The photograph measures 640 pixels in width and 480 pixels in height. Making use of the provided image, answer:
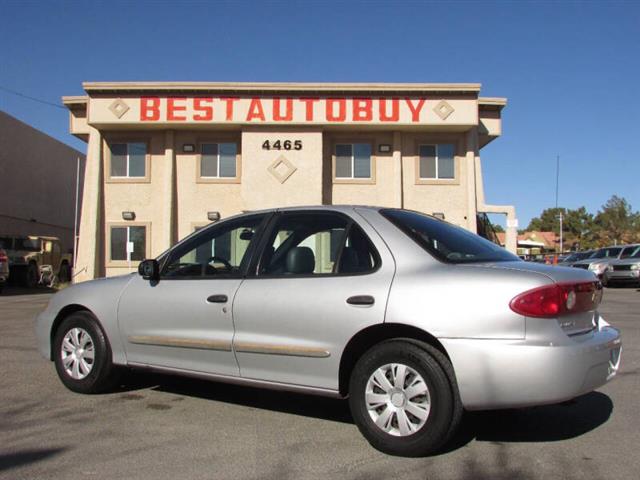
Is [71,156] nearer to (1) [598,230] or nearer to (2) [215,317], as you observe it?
(2) [215,317]

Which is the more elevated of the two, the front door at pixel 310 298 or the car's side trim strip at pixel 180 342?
the front door at pixel 310 298

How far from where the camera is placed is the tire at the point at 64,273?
25.9 meters

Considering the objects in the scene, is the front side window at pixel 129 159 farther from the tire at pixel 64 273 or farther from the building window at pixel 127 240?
the tire at pixel 64 273

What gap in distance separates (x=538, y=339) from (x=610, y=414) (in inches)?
73.4

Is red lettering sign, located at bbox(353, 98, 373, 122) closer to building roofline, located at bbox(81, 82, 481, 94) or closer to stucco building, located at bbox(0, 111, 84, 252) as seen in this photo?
building roofline, located at bbox(81, 82, 481, 94)

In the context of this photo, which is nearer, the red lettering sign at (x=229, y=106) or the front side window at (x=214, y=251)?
the front side window at (x=214, y=251)

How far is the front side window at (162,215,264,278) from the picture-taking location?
5.05 m

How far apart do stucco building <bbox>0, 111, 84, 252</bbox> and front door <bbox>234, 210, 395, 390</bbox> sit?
1120 inches

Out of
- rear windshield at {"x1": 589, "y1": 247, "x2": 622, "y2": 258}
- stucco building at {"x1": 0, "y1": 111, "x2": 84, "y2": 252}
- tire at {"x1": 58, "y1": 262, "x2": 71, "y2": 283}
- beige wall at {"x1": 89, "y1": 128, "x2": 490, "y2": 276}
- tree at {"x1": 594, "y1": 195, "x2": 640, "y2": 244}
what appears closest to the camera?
beige wall at {"x1": 89, "y1": 128, "x2": 490, "y2": 276}

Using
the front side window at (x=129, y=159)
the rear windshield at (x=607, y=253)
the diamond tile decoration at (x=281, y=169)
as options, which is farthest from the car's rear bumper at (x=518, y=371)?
the rear windshield at (x=607, y=253)

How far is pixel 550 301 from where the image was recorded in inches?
148

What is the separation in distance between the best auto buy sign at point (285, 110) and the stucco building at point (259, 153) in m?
0.03

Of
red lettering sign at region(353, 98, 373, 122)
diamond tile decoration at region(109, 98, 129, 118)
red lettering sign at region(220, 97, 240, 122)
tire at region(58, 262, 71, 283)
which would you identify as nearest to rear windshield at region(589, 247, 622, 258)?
red lettering sign at region(353, 98, 373, 122)

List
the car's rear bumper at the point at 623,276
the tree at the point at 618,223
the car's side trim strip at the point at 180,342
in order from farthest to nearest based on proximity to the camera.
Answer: the tree at the point at 618,223
the car's rear bumper at the point at 623,276
the car's side trim strip at the point at 180,342
